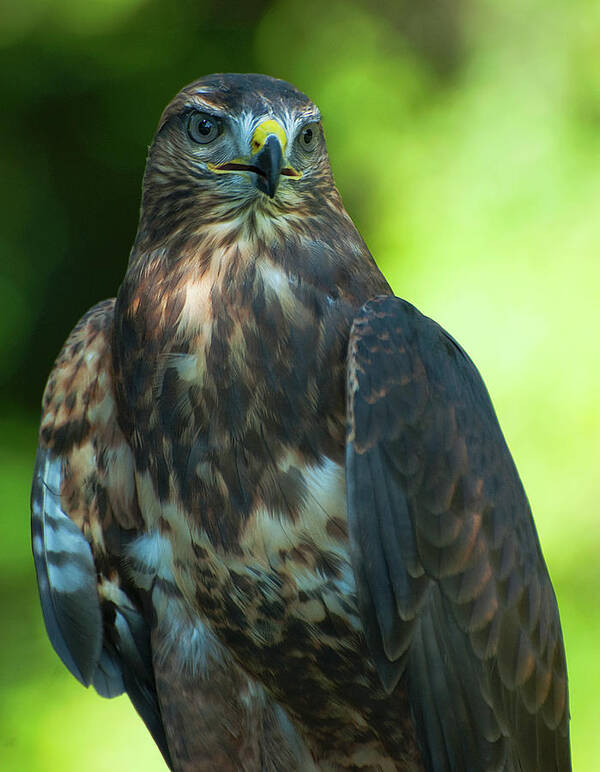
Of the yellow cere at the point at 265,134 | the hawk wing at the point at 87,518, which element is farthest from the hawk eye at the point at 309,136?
the hawk wing at the point at 87,518

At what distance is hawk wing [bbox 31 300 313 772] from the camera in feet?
8.61

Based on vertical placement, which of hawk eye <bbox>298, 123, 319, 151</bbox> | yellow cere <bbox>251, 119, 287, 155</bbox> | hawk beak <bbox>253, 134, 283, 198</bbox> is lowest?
hawk beak <bbox>253, 134, 283, 198</bbox>

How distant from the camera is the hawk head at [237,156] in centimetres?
234

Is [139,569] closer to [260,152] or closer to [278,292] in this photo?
[278,292]

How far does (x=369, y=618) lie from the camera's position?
2.30m

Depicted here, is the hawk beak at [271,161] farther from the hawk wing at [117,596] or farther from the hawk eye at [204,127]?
the hawk wing at [117,596]

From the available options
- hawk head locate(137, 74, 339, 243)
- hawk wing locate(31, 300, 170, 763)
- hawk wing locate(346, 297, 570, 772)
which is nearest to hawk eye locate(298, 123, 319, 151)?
hawk head locate(137, 74, 339, 243)

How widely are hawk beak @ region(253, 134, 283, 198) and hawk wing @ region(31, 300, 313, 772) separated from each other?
64 centimetres

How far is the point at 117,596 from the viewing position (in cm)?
274

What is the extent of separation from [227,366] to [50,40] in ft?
8.13

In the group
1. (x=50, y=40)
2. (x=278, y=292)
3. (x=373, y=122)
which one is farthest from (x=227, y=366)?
(x=50, y=40)

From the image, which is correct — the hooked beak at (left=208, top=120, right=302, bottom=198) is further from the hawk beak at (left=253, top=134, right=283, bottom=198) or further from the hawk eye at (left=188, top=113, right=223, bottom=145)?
the hawk eye at (left=188, top=113, right=223, bottom=145)

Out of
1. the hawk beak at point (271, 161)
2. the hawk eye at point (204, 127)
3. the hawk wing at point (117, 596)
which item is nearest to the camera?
the hawk beak at point (271, 161)

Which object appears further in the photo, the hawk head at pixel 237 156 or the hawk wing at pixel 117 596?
the hawk wing at pixel 117 596
